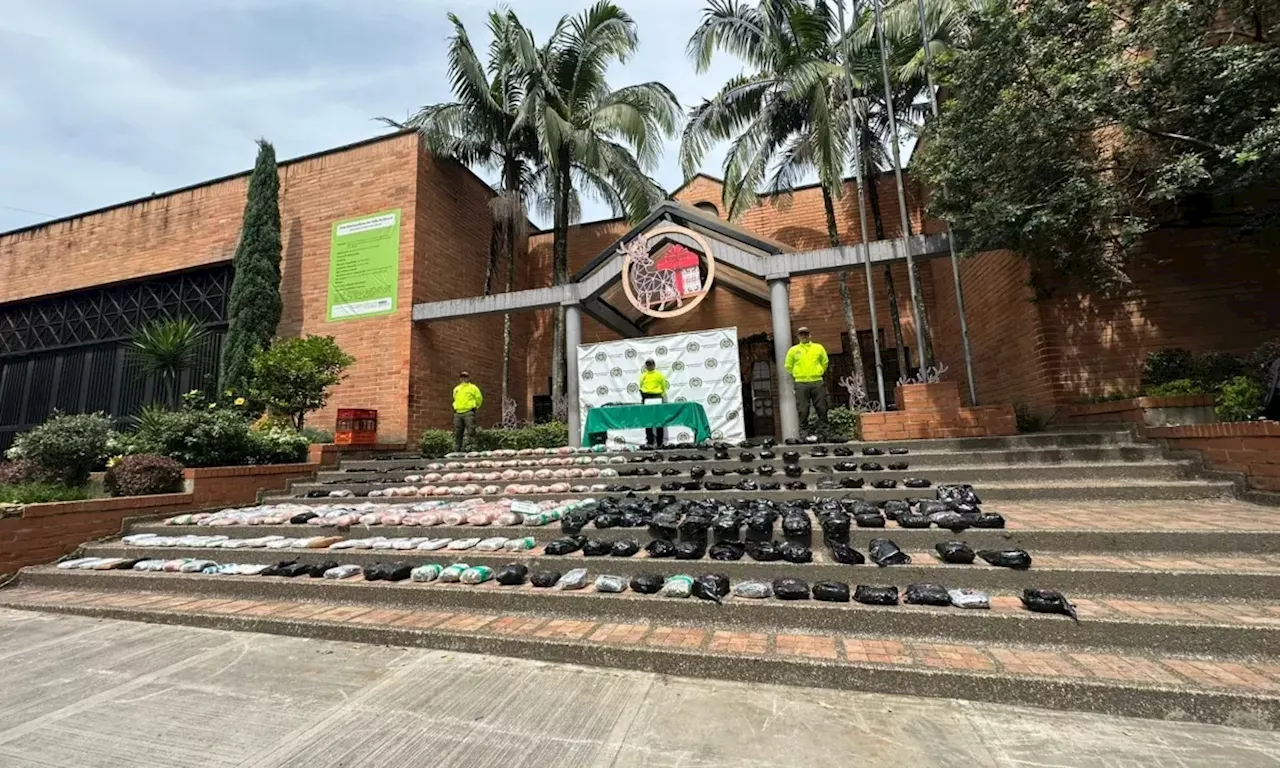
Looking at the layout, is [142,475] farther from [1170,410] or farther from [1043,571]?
[1170,410]

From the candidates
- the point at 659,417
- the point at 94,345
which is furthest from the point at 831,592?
the point at 94,345

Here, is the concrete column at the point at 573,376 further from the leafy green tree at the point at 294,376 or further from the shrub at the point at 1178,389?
the shrub at the point at 1178,389

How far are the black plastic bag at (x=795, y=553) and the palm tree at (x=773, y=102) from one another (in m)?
8.59

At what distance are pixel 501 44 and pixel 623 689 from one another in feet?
46.3

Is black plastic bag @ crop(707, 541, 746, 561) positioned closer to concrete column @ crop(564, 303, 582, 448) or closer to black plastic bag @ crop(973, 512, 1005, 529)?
black plastic bag @ crop(973, 512, 1005, 529)

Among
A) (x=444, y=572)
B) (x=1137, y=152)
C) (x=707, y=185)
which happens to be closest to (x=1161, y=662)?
(x=444, y=572)

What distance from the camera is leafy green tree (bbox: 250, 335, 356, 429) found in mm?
9227

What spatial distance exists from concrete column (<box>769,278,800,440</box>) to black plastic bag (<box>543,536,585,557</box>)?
527 centimetres

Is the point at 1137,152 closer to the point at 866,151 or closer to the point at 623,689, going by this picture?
the point at 866,151

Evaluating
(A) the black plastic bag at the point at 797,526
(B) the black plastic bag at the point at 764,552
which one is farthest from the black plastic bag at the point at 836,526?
(B) the black plastic bag at the point at 764,552

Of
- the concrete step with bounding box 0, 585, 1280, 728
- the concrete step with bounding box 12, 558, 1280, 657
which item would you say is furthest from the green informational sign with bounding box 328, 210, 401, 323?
the concrete step with bounding box 0, 585, 1280, 728

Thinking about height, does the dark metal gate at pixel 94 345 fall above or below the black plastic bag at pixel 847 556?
above

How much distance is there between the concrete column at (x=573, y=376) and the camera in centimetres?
1011

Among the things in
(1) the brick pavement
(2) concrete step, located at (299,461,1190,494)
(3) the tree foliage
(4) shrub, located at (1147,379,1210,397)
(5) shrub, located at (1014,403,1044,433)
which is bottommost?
(1) the brick pavement
